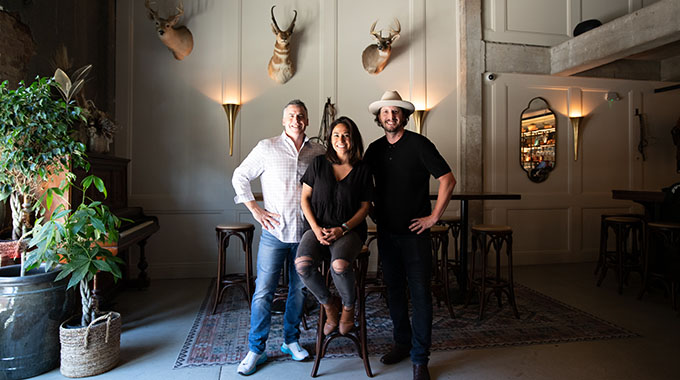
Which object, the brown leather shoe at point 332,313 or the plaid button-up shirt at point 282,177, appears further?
the plaid button-up shirt at point 282,177

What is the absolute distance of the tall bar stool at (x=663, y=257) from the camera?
3930 mm

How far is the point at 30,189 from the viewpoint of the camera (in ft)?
8.59

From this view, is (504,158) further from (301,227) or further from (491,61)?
(301,227)

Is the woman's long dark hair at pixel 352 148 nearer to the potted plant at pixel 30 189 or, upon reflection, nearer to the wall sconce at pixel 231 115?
the potted plant at pixel 30 189

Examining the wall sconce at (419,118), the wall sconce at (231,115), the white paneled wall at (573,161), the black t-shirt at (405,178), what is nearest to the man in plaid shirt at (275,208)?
the black t-shirt at (405,178)

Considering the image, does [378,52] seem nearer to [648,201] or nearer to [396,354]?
[648,201]

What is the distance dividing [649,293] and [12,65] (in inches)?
249

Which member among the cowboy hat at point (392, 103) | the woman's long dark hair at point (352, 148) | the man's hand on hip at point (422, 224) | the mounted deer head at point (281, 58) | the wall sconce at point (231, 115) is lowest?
the man's hand on hip at point (422, 224)

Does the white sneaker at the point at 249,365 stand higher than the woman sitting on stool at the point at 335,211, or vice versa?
the woman sitting on stool at the point at 335,211

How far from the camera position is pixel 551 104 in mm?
5871

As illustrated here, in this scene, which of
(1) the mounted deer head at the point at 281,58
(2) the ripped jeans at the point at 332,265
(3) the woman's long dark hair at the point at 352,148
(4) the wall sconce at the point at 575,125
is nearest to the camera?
(2) the ripped jeans at the point at 332,265

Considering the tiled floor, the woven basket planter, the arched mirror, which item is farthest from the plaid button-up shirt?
the arched mirror

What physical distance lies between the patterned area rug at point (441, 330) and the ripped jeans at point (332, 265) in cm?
78

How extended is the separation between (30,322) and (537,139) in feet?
19.9
